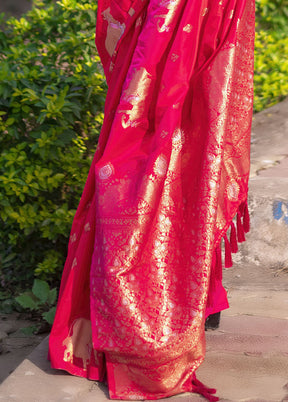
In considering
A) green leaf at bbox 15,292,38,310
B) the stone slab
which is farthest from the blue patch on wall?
green leaf at bbox 15,292,38,310

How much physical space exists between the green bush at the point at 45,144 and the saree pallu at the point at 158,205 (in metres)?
1.21

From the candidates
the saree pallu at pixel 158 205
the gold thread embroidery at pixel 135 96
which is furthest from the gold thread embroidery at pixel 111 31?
the gold thread embroidery at pixel 135 96

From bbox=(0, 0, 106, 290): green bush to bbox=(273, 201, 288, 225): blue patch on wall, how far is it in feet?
3.43

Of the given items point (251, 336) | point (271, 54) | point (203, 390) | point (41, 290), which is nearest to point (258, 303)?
point (251, 336)

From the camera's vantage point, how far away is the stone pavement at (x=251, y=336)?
186 centimetres

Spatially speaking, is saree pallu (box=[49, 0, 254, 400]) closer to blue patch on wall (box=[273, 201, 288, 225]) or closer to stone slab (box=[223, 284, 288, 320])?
Result: stone slab (box=[223, 284, 288, 320])

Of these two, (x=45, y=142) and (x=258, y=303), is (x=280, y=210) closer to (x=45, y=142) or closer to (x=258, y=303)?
(x=258, y=303)

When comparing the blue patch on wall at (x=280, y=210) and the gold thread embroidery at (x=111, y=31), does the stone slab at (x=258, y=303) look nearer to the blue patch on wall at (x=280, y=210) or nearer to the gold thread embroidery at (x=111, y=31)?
the blue patch on wall at (x=280, y=210)

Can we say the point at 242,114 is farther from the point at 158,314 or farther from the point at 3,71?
the point at 3,71

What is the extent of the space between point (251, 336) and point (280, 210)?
1064mm

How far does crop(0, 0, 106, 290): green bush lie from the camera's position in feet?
10.5

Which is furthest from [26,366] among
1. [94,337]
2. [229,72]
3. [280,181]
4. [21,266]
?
[280,181]

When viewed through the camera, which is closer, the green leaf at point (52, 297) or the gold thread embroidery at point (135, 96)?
the gold thread embroidery at point (135, 96)

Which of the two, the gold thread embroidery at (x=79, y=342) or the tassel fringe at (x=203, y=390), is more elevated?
the gold thread embroidery at (x=79, y=342)
